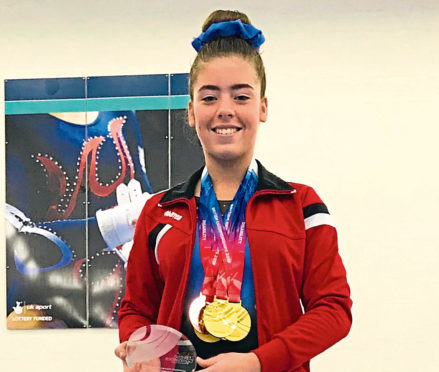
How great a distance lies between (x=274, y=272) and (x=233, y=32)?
0.48 meters

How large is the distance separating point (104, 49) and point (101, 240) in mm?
1080

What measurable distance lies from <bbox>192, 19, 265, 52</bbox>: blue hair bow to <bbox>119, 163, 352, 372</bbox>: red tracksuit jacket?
274 millimetres

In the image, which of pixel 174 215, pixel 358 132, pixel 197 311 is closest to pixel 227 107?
pixel 174 215

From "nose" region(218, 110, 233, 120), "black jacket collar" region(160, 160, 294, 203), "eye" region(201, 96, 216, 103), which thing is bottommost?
"black jacket collar" region(160, 160, 294, 203)

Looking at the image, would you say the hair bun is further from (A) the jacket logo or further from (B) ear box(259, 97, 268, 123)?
(A) the jacket logo

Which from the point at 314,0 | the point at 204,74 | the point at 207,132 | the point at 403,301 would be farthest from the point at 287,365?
the point at 314,0

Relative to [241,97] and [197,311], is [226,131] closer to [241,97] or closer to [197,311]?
[241,97]

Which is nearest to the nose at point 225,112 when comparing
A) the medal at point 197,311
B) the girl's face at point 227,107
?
the girl's face at point 227,107

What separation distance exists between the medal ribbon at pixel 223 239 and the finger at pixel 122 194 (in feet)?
7.50

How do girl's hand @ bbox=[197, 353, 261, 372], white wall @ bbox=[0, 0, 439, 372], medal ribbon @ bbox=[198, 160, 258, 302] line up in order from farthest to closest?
white wall @ bbox=[0, 0, 439, 372] → medal ribbon @ bbox=[198, 160, 258, 302] → girl's hand @ bbox=[197, 353, 261, 372]

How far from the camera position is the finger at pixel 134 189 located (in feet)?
11.5

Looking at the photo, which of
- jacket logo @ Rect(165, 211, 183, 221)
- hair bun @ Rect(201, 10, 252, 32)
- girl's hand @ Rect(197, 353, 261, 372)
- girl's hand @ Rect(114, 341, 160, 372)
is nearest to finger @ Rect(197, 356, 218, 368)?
girl's hand @ Rect(197, 353, 261, 372)

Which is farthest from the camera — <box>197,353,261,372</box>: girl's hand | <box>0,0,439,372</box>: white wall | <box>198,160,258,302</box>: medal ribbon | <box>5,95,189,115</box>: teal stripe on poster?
<box>5,95,189,115</box>: teal stripe on poster

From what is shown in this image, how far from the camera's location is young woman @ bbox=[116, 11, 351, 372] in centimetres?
111
